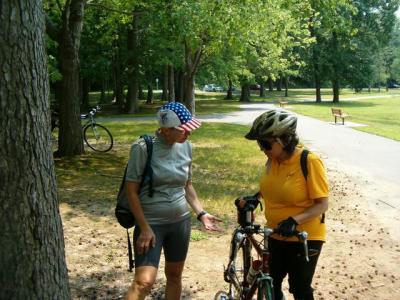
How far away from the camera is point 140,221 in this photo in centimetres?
345

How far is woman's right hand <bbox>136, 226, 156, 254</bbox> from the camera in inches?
136

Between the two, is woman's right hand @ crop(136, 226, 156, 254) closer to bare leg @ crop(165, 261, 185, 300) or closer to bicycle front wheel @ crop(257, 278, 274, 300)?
bare leg @ crop(165, 261, 185, 300)

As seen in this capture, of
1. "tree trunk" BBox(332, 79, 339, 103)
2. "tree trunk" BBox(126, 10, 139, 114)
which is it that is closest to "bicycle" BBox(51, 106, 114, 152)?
"tree trunk" BBox(126, 10, 139, 114)

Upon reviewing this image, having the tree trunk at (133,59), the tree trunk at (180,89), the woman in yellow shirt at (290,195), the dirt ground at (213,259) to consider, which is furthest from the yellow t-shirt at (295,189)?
the tree trunk at (180,89)

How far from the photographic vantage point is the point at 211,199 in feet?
30.0

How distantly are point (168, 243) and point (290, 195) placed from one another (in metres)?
0.99

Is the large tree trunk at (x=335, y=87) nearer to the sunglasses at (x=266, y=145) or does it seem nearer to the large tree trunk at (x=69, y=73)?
the large tree trunk at (x=69, y=73)

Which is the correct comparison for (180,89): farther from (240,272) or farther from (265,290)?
(265,290)

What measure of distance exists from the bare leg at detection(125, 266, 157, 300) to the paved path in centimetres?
506

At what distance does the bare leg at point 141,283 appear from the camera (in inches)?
130

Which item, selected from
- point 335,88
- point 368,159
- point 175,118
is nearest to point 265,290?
point 175,118

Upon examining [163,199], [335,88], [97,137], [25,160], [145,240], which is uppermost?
[335,88]

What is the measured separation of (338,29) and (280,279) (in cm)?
1205

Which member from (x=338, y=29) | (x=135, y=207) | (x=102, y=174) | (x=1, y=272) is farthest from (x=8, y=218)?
(x=338, y=29)
